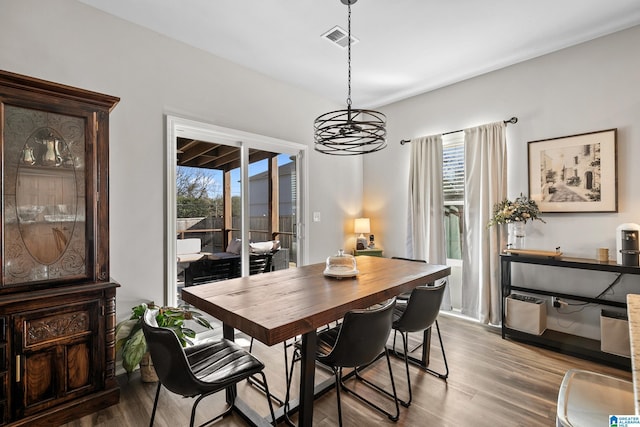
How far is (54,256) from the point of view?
2.01m

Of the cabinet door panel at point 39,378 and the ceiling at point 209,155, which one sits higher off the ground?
the ceiling at point 209,155

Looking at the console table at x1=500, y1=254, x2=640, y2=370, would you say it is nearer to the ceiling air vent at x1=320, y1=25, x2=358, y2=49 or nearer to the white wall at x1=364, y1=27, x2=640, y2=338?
the white wall at x1=364, y1=27, x2=640, y2=338

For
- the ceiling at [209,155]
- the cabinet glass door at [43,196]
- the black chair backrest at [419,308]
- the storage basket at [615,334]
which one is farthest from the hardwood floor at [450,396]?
the ceiling at [209,155]

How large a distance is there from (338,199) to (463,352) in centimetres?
253

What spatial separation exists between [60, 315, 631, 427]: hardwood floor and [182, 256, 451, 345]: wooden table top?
79 cm

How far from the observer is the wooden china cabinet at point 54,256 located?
182 centimetres

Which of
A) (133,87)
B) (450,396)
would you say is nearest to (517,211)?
(450,396)

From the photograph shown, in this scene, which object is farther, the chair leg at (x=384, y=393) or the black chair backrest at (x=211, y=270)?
the black chair backrest at (x=211, y=270)

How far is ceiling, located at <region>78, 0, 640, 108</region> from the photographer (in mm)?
2455

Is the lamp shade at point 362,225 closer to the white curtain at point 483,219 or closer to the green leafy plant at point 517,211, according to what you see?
the white curtain at point 483,219

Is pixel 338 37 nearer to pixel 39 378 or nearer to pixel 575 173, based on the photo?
pixel 575 173

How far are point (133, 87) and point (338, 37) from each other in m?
1.90

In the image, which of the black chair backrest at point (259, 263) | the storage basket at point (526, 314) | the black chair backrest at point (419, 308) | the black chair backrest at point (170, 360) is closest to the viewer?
the black chair backrest at point (170, 360)

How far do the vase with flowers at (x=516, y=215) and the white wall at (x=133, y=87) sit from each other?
2860mm
